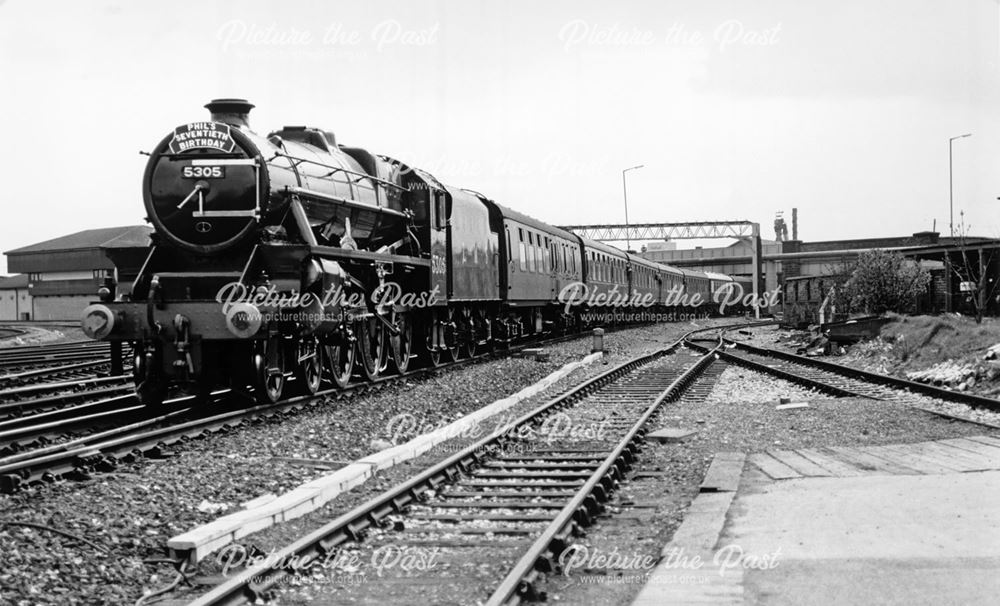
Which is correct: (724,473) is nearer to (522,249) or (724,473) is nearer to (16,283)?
(522,249)

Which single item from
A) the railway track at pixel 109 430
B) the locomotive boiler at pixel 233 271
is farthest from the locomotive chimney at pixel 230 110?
the railway track at pixel 109 430

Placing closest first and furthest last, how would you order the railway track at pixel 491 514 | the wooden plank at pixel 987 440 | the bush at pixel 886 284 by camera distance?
the railway track at pixel 491 514, the wooden plank at pixel 987 440, the bush at pixel 886 284

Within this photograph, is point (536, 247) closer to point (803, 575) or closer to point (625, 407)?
point (625, 407)

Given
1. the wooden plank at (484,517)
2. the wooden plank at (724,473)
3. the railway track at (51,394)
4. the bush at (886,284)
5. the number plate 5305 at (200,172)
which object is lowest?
the wooden plank at (484,517)

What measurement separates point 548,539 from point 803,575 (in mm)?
1398

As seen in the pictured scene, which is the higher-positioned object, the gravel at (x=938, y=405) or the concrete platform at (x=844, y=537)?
the concrete platform at (x=844, y=537)

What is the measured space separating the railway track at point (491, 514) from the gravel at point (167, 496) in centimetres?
47

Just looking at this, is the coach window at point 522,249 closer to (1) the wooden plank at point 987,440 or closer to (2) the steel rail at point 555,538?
(2) the steel rail at point 555,538

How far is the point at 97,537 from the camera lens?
5.48 m

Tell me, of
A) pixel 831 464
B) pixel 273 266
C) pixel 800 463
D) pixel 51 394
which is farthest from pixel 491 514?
pixel 51 394

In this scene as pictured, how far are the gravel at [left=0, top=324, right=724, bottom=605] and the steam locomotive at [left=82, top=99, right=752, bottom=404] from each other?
3.43 ft

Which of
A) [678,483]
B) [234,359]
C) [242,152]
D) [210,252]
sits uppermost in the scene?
[242,152]

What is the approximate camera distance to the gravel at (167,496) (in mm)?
4875

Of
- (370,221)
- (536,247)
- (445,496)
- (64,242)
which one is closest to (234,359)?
(370,221)
